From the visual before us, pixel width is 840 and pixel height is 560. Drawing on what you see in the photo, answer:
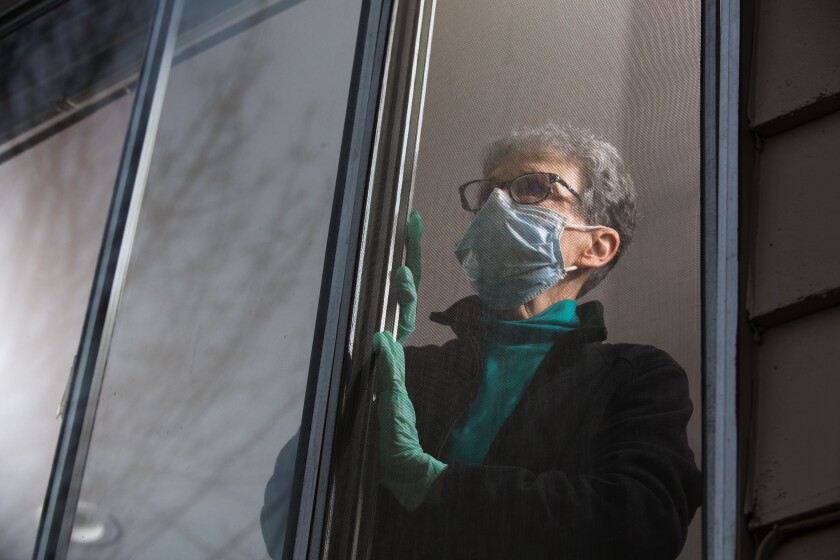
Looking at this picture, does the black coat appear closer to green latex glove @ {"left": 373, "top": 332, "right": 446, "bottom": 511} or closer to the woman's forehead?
green latex glove @ {"left": 373, "top": 332, "right": 446, "bottom": 511}

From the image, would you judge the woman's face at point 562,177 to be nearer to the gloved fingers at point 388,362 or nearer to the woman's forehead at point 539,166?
the woman's forehead at point 539,166

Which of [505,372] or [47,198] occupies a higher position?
[47,198]

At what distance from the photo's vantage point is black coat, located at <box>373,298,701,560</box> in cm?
188

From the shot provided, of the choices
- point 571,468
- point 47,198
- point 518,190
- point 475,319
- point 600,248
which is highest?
point 47,198

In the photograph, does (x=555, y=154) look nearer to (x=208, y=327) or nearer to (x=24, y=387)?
(x=208, y=327)

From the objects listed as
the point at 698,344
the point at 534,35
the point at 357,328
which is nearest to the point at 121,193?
the point at 357,328

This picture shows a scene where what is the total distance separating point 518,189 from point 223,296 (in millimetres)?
717

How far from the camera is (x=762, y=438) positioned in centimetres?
187

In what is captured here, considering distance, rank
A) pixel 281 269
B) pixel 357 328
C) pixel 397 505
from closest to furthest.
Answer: pixel 397 505 → pixel 357 328 → pixel 281 269

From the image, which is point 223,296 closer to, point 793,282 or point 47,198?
point 47,198

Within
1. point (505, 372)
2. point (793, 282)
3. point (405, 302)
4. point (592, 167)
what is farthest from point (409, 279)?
point (793, 282)

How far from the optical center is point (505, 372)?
2.10m

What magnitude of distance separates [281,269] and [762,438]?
1.07 m

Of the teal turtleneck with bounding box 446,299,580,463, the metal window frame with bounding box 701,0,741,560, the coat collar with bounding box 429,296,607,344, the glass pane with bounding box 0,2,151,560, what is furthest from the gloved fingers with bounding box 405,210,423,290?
the glass pane with bounding box 0,2,151,560
